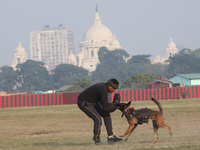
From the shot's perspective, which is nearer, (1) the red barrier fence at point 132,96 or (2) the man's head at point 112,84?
(2) the man's head at point 112,84

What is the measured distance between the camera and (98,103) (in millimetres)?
15719

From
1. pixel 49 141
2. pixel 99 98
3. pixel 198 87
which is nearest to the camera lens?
pixel 99 98

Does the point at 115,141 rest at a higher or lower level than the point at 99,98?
lower

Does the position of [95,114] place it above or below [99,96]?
below

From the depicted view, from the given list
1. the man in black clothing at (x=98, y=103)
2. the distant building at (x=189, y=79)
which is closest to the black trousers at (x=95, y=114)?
the man in black clothing at (x=98, y=103)

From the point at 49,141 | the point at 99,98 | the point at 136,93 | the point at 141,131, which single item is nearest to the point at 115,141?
the point at 99,98

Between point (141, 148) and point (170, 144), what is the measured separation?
1093mm

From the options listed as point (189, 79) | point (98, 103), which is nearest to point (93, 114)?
point (98, 103)

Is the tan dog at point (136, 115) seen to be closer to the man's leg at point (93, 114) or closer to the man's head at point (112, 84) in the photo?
the man's head at point (112, 84)

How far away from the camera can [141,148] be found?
46.2 ft

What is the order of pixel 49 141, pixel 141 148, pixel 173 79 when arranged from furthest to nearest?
pixel 173 79 < pixel 49 141 < pixel 141 148

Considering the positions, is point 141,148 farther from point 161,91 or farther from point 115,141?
point 161,91

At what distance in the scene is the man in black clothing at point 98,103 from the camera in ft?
49.0

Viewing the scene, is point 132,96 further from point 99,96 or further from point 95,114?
point 99,96
